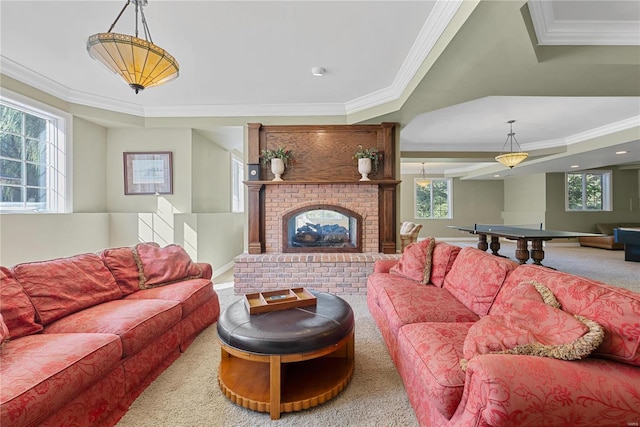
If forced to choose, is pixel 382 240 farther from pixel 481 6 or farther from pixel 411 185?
pixel 411 185

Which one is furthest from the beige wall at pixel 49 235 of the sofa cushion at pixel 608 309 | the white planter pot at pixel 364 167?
the sofa cushion at pixel 608 309

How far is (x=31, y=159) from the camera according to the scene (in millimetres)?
3498

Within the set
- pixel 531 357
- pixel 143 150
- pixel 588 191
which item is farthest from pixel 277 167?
pixel 588 191

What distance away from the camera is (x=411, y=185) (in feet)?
35.1

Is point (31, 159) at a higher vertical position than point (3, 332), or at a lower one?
higher

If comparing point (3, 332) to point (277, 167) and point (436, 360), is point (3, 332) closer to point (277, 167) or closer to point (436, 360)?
point (436, 360)

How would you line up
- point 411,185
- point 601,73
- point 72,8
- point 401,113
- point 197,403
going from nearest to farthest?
1. point 197,403
2. point 72,8
3. point 601,73
4. point 401,113
5. point 411,185

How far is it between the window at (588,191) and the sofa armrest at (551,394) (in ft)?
33.5

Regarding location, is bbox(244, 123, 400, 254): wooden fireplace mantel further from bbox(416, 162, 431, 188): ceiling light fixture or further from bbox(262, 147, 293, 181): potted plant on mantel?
bbox(416, 162, 431, 188): ceiling light fixture

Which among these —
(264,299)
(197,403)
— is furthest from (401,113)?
(197,403)

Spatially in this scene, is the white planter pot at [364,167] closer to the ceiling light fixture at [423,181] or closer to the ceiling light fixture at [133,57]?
the ceiling light fixture at [133,57]

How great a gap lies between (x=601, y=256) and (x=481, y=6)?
8.04m

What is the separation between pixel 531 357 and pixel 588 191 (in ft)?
35.8

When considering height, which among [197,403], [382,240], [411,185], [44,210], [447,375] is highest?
[411,185]
